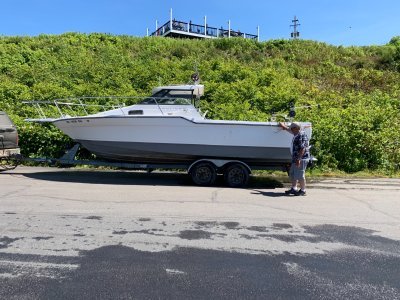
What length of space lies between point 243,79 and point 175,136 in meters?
11.1

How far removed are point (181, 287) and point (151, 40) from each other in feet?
85.3

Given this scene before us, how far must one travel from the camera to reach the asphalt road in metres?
4.11

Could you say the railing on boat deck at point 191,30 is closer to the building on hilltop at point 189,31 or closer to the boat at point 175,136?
the building on hilltop at point 189,31

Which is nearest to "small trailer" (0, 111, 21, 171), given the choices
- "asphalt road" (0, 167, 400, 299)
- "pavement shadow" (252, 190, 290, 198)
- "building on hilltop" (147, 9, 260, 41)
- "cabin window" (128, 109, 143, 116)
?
"asphalt road" (0, 167, 400, 299)

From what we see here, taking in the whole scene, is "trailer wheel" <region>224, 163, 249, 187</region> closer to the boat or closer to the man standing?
the boat

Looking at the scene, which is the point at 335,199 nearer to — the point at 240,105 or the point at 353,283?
the point at 353,283

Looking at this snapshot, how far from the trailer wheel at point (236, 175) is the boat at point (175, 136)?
25 cm

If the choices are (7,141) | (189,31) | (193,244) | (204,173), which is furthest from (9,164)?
(189,31)

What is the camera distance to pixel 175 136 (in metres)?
10.4

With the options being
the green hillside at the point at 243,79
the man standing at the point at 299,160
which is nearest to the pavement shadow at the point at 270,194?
the man standing at the point at 299,160

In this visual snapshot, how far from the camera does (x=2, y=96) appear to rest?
18.7 m

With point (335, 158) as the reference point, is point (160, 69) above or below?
above

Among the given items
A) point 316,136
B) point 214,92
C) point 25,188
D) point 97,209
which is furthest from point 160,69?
point 97,209

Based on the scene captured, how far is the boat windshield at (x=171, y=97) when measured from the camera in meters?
11.0
